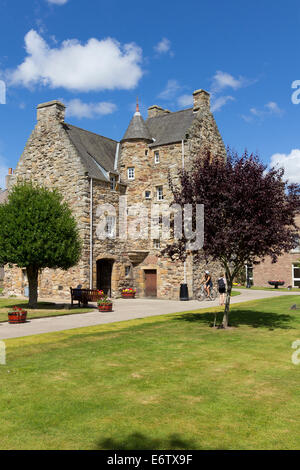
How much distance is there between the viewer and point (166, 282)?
30953 millimetres

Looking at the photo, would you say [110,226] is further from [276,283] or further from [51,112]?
[276,283]

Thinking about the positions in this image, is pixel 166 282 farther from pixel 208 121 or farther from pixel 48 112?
pixel 48 112

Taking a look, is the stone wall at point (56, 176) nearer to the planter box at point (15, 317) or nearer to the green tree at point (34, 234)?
the green tree at point (34, 234)

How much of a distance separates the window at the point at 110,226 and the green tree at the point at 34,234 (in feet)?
24.6

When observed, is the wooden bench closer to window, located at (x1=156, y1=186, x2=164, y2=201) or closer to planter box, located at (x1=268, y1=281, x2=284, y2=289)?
window, located at (x1=156, y1=186, x2=164, y2=201)

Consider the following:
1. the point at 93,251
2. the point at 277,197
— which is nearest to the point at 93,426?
the point at 277,197

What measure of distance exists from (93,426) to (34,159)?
28969mm

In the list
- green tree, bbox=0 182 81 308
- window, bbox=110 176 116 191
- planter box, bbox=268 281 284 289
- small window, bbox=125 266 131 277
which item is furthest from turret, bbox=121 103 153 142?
planter box, bbox=268 281 284 289

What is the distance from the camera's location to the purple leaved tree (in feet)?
46.5

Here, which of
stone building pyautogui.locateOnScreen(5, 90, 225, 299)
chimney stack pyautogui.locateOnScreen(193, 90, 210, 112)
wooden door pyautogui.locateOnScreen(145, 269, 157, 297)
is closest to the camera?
stone building pyautogui.locateOnScreen(5, 90, 225, 299)

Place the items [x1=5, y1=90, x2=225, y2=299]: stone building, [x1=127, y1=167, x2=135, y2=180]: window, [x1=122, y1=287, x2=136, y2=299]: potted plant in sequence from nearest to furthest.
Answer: [x1=5, y1=90, x2=225, y2=299]: stone building, [x1=122, y1=287, x2=136, y2=299]: potted plant, [x1=127, y1=167, x2=135, y2=180]: window

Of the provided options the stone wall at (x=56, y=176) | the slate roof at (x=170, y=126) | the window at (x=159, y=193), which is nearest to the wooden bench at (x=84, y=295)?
the stone wall at (x=56, y=176)

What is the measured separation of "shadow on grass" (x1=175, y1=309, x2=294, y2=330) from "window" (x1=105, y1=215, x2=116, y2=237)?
12835mm

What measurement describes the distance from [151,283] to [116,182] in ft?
26.9
